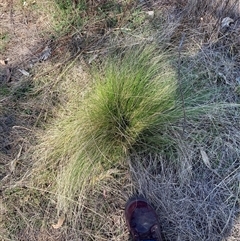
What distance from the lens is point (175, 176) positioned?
2225mm

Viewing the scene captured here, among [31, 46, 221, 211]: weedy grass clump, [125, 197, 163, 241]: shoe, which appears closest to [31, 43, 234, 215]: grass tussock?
[31, 46, 221, 211]: weedy grass clump

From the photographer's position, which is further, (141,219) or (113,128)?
(113,128)

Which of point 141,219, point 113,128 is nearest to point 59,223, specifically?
point 141,219

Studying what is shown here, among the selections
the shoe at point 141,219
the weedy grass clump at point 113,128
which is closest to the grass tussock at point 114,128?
the weedy grass clump at point 113,128

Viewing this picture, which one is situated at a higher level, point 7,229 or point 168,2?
point 168,2

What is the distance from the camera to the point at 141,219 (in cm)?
214

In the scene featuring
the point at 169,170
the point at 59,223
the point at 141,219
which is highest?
the point at 169,170

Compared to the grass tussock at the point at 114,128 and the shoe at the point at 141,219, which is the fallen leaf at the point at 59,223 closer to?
the grass tussock at the point at 114,128

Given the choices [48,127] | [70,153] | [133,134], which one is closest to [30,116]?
[48,127]

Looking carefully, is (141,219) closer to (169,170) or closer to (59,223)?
(169,170)

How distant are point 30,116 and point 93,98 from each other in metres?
0.48

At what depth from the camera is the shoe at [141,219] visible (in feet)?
6.89

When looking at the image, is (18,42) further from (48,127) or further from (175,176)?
(175,176)

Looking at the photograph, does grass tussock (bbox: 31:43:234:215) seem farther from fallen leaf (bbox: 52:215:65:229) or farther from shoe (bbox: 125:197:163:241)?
shoe (bbox: 125:197:163:241)
